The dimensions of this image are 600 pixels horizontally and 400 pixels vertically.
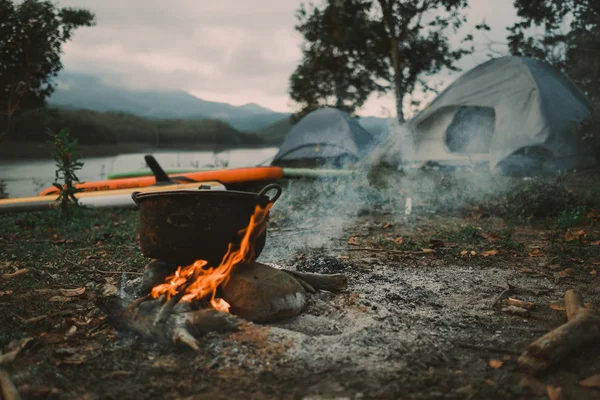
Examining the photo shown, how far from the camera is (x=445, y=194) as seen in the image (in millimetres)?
7957

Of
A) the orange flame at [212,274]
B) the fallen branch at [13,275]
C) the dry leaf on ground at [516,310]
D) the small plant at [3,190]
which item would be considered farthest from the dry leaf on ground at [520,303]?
the small plant at [3,190]

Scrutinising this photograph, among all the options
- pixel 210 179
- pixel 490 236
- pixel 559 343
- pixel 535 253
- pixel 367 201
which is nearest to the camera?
pixel 559 343

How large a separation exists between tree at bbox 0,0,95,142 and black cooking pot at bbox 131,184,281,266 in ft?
30.5

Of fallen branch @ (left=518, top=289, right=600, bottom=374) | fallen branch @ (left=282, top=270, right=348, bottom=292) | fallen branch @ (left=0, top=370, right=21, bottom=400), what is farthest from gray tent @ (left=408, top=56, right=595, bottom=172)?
fallen branch @ (left=0, top=370, right=21, bottom=400)

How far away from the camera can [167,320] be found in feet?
→ 7.86

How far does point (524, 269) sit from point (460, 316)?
1.46 metres

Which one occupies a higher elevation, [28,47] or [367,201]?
[28,47]

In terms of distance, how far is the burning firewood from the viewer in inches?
92.3

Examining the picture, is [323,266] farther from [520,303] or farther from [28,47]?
[28,47]

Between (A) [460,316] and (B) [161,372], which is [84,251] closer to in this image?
(B) [161,372]

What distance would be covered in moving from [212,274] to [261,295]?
0.36 metres

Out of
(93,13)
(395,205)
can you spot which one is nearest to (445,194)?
(395,205)

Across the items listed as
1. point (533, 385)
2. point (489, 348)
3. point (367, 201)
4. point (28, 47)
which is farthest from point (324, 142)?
point (533, 385)

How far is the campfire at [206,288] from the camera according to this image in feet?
7.98
